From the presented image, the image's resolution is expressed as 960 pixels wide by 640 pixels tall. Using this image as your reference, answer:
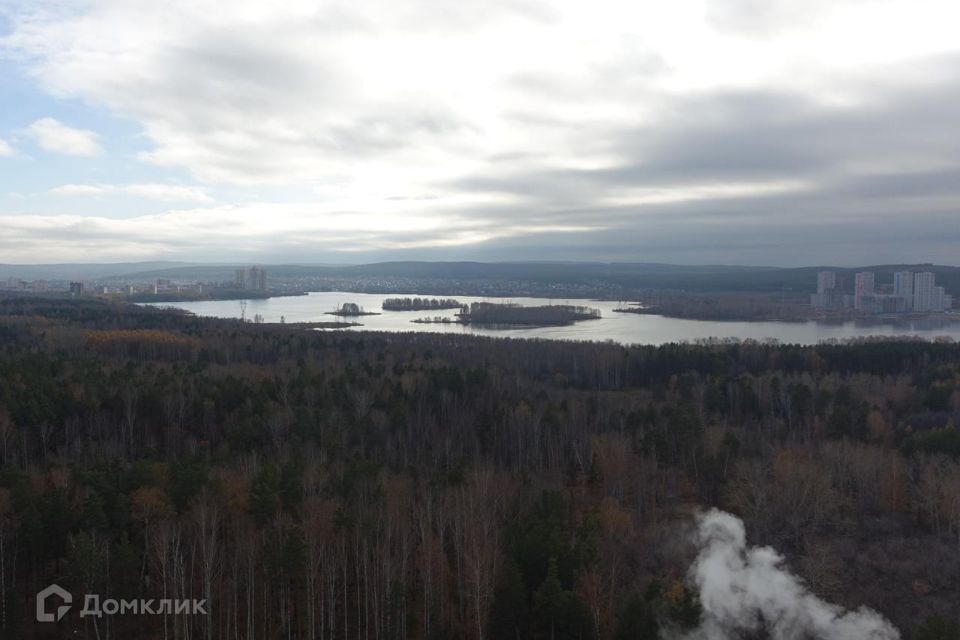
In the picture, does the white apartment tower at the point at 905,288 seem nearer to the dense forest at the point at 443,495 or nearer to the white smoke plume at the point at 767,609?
the dense forest at the point at 443,495

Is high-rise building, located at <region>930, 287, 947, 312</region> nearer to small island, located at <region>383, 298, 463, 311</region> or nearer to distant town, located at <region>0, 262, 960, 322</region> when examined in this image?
distant town, located at <region>0, 262, 960, 322</region>

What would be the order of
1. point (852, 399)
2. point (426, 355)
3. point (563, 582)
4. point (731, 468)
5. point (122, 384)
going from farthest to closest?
point (426, 355)
point (852, 399)
point (122, 384)
point (731, 468)
point (563, 582)

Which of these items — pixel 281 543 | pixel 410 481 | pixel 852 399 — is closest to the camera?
pixel 281 543

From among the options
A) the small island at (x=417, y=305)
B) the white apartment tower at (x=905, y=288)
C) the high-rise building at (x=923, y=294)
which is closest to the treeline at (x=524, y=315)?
the small island at (x=417, y=305)

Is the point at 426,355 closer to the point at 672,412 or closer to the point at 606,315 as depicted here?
the point at 672,412

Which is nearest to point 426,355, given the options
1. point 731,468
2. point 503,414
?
point 503,414

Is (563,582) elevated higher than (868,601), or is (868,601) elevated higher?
(563,582)
